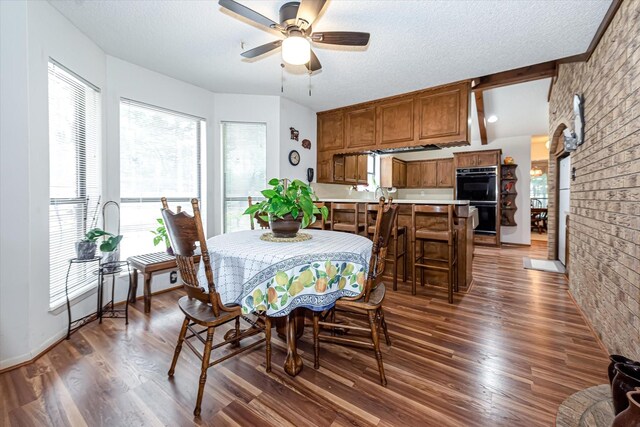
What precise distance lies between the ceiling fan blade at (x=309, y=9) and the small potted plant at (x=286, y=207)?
1.05m

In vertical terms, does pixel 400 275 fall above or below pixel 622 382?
below

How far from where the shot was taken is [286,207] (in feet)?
6.13

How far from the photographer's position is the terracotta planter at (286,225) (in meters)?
1.94

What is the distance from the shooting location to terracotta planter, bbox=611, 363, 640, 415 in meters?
0.81

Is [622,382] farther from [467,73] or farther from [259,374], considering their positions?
[467,73]

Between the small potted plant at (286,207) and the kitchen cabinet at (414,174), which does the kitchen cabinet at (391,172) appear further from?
the small potted plant at (286,207)

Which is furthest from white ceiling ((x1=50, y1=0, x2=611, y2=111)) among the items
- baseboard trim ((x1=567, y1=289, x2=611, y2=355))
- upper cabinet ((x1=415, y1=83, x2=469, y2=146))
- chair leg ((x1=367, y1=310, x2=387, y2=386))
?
baseboard trim ((x1=567, y1=289, x2=611, y2=355))

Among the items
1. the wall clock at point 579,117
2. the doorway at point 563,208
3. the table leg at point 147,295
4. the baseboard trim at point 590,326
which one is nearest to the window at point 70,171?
the table leg at point 147,295

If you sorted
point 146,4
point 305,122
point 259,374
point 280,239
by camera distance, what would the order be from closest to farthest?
point 259,374
point 280,239
point 146,4
point 305,122

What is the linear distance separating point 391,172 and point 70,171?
569 centimetres

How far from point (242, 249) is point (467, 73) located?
10.5ft

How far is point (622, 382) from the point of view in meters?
0.83

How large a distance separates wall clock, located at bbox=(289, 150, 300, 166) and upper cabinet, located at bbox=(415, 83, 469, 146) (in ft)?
5.85

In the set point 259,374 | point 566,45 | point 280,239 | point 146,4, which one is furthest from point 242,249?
point 566,45
